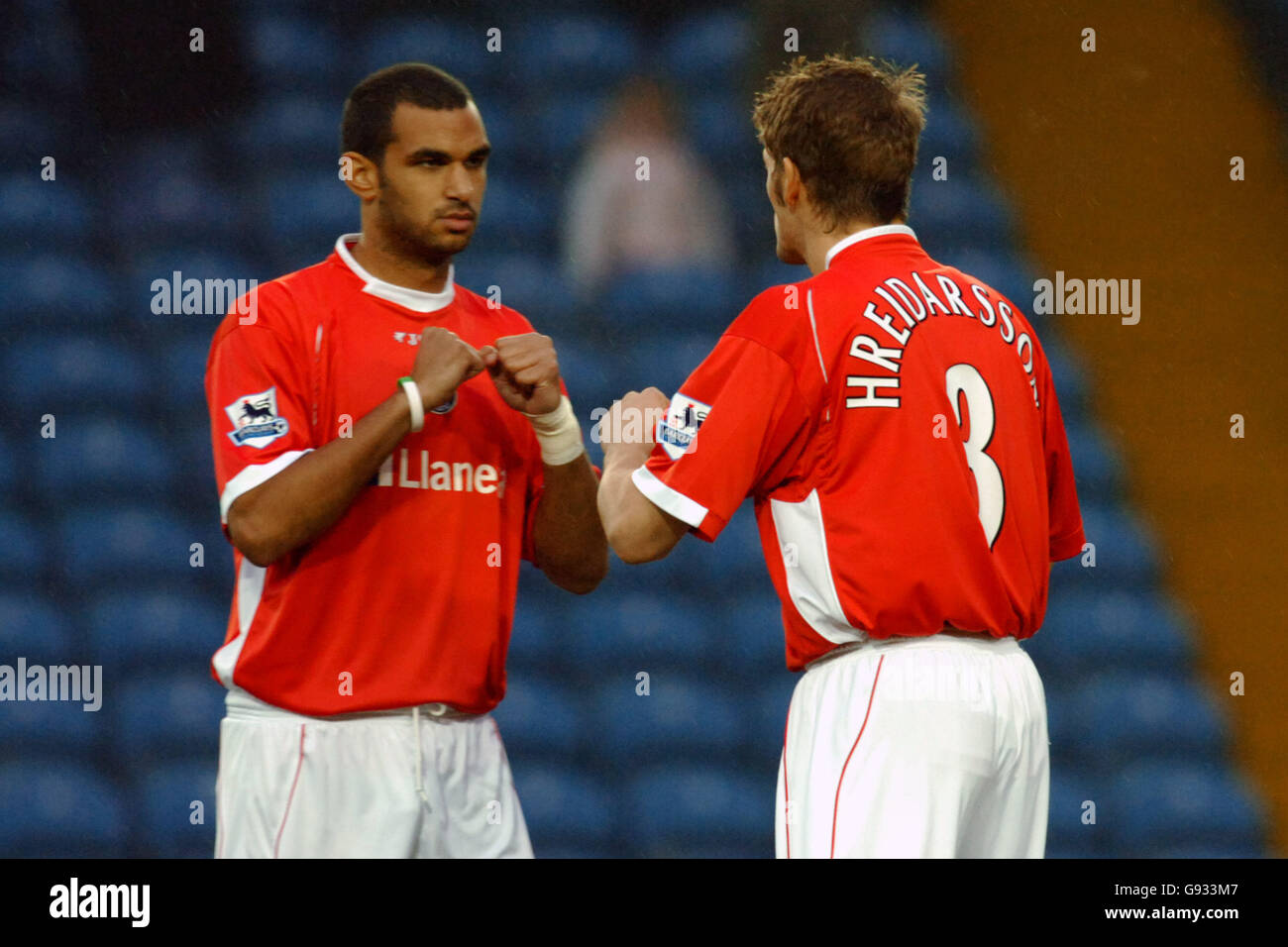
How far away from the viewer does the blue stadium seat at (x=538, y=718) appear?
4.89 m

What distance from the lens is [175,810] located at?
15.4 feet

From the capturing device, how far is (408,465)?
8.23 feet

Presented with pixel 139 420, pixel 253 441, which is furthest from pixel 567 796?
pixel 253 441

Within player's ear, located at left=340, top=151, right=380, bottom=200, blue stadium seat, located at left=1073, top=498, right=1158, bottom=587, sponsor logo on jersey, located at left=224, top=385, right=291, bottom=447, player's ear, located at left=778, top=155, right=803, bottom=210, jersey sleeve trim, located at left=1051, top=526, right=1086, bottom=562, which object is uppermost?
player's ear, located at left=340, top=151, right=380, bottom=200

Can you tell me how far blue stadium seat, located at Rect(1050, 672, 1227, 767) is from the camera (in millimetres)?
5027

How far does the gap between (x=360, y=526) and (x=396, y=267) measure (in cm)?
47

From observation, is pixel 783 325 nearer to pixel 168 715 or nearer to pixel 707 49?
pixel 168 715

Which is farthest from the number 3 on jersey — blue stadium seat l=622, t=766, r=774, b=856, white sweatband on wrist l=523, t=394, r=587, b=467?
blue stadium seat l=622, t=766, r=774, b=856

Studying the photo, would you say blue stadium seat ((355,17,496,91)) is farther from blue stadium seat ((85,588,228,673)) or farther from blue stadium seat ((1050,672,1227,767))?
blue stadium seat ((1050,672,1227,767))

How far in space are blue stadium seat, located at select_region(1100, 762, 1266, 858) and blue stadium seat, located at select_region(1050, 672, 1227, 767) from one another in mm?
65

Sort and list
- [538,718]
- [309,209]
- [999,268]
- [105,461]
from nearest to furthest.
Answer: [538,718]
[105,461]
[309,209]
[999,268]

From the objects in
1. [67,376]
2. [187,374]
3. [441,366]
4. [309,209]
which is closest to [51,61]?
[309,209]

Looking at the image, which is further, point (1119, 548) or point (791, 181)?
point (1119, 548)

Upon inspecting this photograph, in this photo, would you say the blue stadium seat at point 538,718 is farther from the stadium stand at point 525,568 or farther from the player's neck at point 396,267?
the player's neck at point 396,267
